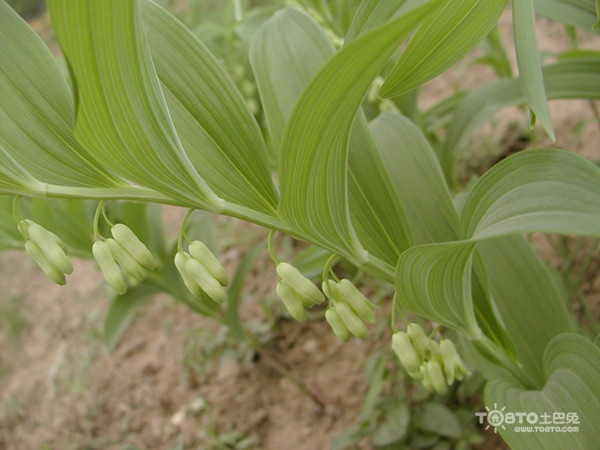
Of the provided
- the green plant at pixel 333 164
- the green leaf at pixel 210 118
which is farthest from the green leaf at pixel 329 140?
the green leaf at pixel 210 118

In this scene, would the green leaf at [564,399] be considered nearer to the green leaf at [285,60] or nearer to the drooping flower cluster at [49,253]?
the green leaf at [285,60]

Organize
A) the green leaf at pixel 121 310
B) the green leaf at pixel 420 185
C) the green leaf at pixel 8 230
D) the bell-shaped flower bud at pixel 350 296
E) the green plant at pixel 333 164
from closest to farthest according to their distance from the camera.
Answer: the green plant at pixel 333 164 < the bell-shaped flower bud at pixel 350 296 < the green leaf at pixel 420 185 < the green leaf at pixel 8 230 < the green leaf at pixel 121 310

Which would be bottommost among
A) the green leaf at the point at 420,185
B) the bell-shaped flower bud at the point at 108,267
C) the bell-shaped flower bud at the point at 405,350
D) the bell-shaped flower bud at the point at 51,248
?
the bell-shaped flower bud at the point at 51,248

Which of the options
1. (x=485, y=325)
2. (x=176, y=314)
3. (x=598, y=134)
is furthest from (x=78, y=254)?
(x=598, y=134)

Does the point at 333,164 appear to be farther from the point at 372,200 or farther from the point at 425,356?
the point at 425,356

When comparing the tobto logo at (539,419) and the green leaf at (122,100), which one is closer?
the green leaf at (122,100)

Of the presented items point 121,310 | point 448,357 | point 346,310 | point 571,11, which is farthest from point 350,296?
point 121,310

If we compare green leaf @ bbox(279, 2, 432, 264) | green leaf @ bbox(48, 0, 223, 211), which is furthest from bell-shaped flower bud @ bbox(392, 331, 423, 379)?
green leaf @ bbox(48, 0, 223, 211)
